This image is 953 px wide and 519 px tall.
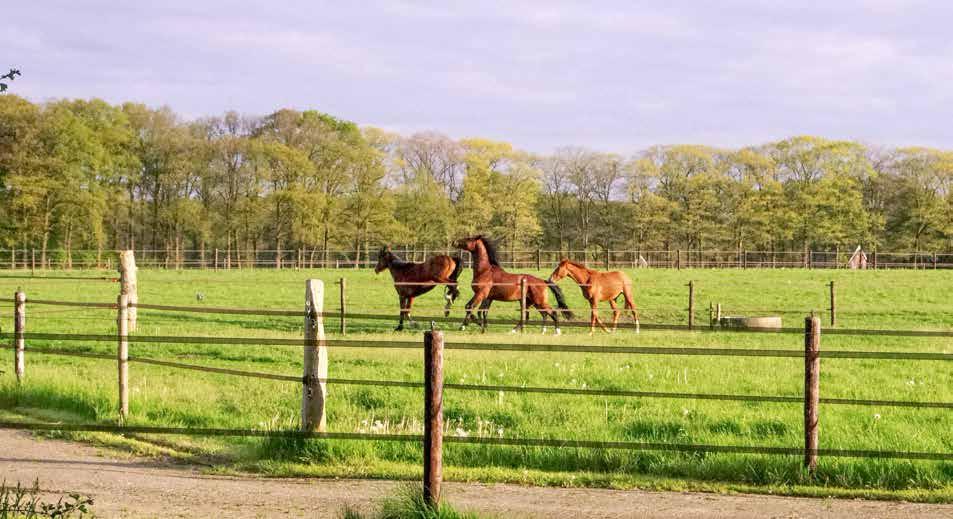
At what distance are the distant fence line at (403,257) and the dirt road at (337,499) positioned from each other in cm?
4263

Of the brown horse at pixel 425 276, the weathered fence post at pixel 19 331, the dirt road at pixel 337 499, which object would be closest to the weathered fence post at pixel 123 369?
the dirt road at pixel 337 499

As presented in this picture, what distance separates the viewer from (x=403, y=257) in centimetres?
5844

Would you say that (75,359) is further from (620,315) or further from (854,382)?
(620,315)

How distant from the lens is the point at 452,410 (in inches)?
427

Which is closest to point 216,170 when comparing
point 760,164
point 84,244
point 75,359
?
point 84,244

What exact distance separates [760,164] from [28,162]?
4947cm

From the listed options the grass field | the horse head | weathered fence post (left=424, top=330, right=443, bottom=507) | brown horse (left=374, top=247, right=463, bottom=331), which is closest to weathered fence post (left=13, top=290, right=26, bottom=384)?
the grass field

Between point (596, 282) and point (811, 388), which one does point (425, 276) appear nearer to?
point (596, 282)

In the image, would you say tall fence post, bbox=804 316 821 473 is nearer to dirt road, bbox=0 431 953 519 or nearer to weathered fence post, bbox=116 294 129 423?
dirt road, bbox=0 431 953 519

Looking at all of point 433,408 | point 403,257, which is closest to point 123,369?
point 433,408

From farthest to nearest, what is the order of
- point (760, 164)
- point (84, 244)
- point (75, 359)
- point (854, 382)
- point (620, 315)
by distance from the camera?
point (760, 164), point (84, 244), point (620, 315), point (75, 359), point (854, 382)

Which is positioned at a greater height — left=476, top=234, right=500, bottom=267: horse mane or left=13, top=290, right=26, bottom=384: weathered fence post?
left=476, top=234, right=500, bottom=267: horse mane

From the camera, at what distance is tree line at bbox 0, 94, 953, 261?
2138 inches

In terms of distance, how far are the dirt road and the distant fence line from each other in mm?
42626
